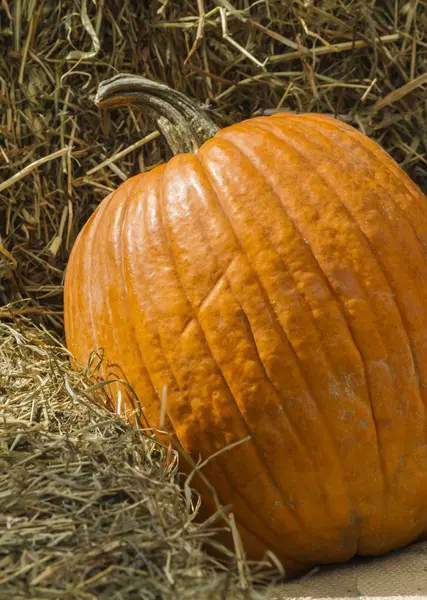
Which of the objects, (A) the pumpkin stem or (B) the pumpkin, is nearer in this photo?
(B) the pumpkin

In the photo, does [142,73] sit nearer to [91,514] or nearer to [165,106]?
[165,106]

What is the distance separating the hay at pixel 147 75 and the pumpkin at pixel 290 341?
818mm

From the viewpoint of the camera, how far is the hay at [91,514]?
1240mm

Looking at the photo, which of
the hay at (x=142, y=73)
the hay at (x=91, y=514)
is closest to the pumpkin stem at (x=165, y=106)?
the hay at (x=142, y=73)

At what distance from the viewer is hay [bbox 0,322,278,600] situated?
124cm

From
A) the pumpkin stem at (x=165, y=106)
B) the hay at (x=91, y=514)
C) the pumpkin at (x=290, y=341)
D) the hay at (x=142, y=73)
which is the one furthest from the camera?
the hay at (x=142, y=73)

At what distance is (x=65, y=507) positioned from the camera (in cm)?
144

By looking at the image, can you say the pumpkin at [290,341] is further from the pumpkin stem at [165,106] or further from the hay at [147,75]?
the hay at [147,75]

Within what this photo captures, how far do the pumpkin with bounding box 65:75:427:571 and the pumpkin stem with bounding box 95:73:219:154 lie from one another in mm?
262

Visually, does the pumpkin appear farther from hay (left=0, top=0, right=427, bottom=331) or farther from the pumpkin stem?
hay (left=0, top=0, right=427, bottom=331)

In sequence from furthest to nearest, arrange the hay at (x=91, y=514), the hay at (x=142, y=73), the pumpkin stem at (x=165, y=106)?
the hay at (x=142, y=73)
the pumpkin stem at (x=165, y=106)
the hay at (x=91, y=514)

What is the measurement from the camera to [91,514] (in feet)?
4.64

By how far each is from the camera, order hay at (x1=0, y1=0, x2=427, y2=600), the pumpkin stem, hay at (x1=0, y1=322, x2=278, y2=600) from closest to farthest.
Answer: hay at (x1=0, y1=322, x2=278, y2=600) < the pumpkin stem < hay at (x1=0, y1=0, x2=427, y2=600)

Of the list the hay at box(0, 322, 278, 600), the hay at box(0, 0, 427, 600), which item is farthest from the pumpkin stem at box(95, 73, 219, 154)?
the hay at box(0, 322, 278, 600)
